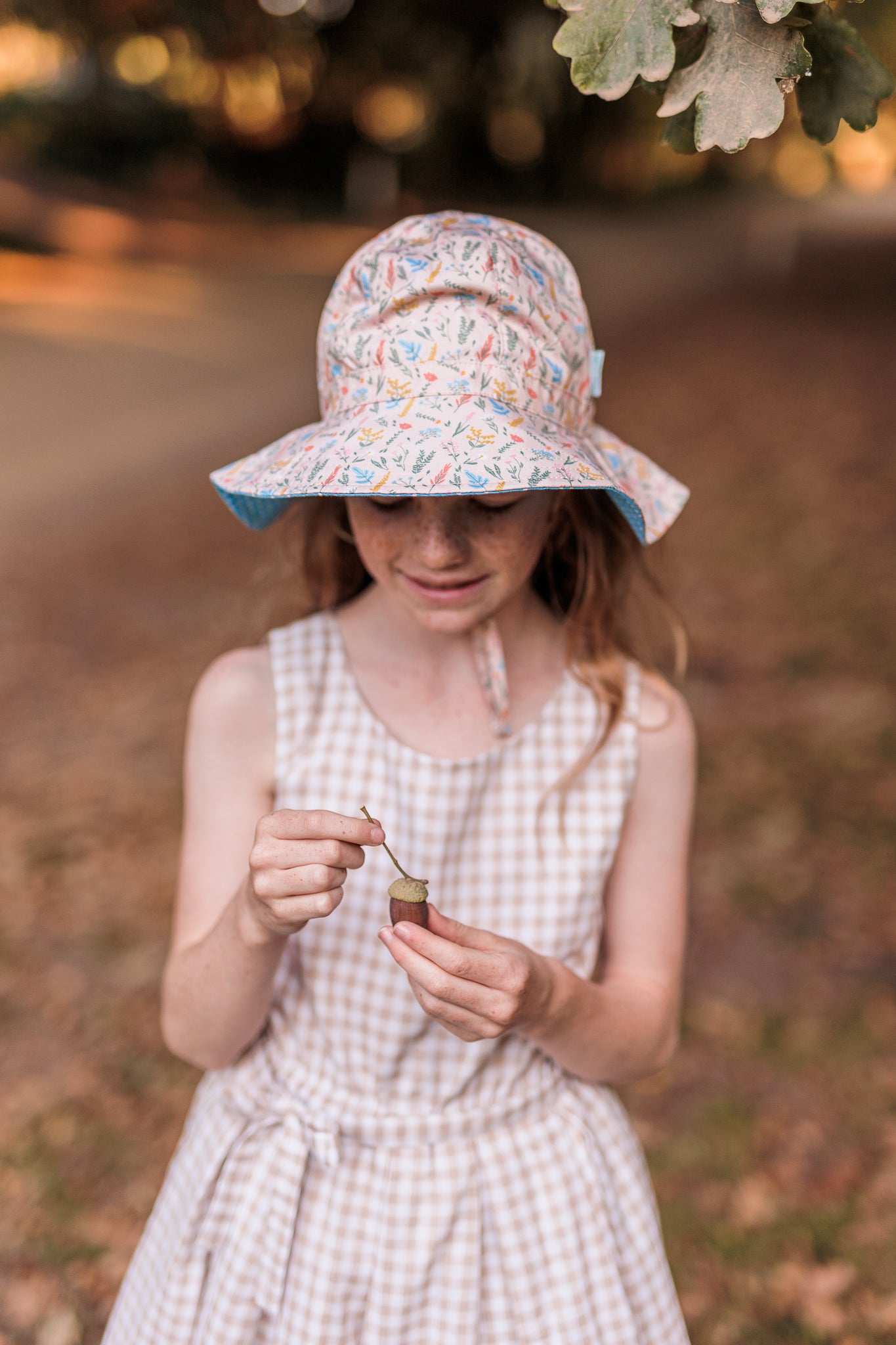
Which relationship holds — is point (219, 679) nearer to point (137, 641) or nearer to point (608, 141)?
point (137, 641)

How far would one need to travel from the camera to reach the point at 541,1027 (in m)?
1.63

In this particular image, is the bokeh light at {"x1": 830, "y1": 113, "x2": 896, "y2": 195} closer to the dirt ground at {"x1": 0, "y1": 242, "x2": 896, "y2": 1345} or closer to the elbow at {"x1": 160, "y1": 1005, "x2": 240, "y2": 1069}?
the dirt ground at {"x1": 0, "y1": 242, "x2": 896, "y2": 1345}

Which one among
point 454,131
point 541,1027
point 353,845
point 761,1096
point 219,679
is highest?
point 454,131

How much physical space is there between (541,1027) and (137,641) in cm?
533

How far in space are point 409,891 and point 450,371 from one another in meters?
0.65

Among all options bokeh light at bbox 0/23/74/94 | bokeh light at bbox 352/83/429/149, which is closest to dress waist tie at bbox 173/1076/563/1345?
bokeh light at bbox 0/23/74/94

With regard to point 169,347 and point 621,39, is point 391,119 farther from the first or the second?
point 621,39

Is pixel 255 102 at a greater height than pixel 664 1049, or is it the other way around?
pixel 255 102

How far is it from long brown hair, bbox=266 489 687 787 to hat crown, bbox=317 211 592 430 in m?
0.31

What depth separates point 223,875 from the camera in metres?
1.77

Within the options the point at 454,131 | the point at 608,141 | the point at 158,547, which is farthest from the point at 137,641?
the point at 608,141

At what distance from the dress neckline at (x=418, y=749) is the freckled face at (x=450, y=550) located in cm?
18

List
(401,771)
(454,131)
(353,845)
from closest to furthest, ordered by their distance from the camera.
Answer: (353,845) < (401,771) < (454,131)

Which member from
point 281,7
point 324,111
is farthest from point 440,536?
point 324,111
